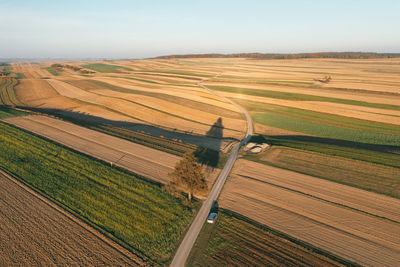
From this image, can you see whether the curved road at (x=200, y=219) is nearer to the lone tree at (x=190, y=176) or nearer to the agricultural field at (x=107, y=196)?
the agricultural field at (x=107, y=196)

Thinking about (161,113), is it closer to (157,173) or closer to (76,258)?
(157,173)

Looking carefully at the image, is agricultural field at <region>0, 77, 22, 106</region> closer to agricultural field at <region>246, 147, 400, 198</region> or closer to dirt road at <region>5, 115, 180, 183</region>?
dirt road at <region>5, 115, 180, 183</region>

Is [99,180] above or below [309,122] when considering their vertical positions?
below

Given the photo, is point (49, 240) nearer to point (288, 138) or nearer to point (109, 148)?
point (109, 148)

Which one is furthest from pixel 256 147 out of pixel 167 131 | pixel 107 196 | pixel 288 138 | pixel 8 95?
pixel 8 95

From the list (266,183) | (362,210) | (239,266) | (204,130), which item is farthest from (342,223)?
(204,130)

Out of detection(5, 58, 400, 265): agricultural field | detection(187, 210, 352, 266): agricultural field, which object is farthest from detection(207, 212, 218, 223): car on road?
detection(5, 58, 400, 265): agricultural field
